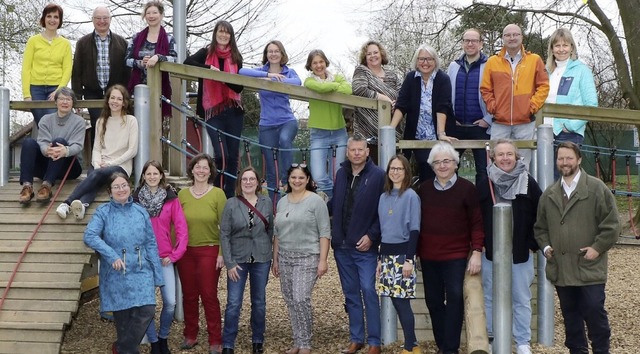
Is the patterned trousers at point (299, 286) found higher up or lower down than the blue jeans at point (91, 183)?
lower down

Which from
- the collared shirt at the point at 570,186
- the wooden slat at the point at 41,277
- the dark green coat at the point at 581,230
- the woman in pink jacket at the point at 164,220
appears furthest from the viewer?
the woman in pink jacket at the point at 164,220

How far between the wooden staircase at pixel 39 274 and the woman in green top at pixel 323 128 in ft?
5.79

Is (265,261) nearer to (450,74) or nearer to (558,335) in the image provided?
(450,74)

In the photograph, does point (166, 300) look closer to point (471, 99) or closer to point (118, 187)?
point (118, 187)

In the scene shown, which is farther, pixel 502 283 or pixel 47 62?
pixel 47 62

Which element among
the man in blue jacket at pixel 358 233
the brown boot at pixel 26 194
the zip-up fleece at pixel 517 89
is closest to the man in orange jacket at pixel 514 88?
the zip-up fleece at pixel 517 89

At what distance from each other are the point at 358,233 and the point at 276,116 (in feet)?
5.04

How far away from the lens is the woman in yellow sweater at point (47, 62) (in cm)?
778

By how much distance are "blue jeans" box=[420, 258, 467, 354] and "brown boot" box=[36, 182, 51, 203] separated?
311cm

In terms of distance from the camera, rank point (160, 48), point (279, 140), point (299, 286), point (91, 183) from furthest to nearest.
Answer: point (160, 48), point (279, 140), point (91, 183), point (299, 286)

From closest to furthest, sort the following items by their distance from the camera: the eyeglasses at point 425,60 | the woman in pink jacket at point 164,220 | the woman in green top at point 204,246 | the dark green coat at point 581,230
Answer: the dark green coat at point 581,230 < the woman in pink jacket at point 164,220 < the woman in green top at point 204,246 < the eyeglasses at point 425,60

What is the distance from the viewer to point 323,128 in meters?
7.08

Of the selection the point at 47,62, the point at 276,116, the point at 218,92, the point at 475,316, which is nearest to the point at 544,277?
the point at 475,316

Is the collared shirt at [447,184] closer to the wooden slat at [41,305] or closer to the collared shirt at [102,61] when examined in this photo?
the wooden slat at [41,305]
